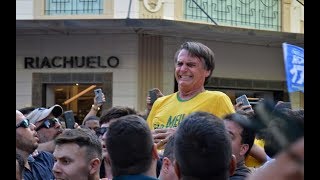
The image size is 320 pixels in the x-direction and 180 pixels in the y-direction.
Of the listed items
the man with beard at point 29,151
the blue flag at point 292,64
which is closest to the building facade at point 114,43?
the blue flag at point 292,64

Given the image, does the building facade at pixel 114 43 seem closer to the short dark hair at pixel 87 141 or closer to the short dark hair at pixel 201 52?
Answer: the short dark hair at pixel 201 52

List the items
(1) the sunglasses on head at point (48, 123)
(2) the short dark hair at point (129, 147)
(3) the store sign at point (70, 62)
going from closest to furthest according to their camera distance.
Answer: (2) the short dark hair at point (129, 147), (1) the sunglasses on head at point (48, 123), (3) the store sign at point (70, 62)

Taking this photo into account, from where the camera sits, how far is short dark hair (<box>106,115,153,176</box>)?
8.95ft

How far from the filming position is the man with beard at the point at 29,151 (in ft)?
15.6

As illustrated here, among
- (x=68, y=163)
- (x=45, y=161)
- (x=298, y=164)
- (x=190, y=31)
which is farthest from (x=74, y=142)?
(x=190, y=31)

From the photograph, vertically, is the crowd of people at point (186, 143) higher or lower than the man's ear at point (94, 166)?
higher

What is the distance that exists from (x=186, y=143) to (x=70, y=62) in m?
14.4

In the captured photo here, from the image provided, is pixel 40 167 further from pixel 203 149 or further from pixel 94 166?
pixel 203 149

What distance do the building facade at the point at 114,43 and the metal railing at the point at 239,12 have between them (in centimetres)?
3

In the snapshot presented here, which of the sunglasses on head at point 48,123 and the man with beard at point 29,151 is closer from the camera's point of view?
the man with beard at point 29,151

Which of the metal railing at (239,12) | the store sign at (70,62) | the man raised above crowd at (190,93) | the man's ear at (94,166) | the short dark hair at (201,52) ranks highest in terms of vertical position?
the metal railing at (239,12)

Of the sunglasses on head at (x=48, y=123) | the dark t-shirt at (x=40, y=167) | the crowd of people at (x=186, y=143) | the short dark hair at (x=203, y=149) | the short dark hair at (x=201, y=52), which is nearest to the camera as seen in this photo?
the crowd of people at (x=186, y=143)

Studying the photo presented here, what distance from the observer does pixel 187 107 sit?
15.0 feet

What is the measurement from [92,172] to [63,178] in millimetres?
170
